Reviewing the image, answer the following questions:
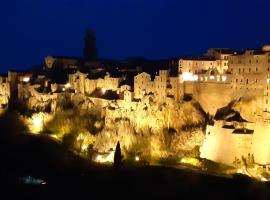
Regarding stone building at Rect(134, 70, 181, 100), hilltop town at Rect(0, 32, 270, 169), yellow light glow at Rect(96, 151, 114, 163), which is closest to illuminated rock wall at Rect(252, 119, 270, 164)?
hilltop town at Rect(0, 32, 270, 169)

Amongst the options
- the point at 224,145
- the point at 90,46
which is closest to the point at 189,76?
the point at 224,145

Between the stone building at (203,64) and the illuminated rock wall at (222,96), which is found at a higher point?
the stone building at (203,64)

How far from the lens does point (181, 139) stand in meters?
48.7

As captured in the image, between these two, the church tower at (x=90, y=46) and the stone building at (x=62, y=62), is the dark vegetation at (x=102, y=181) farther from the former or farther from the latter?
the church tower at (x=90, y=46)

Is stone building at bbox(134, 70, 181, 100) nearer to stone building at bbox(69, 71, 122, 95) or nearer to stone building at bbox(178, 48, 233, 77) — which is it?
stone building at bbox(178, 48, 233, 77)

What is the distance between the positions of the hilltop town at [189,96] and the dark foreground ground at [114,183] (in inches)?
168

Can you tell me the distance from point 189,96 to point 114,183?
1198 centimetres

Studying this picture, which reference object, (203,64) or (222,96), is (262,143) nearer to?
(222,96)

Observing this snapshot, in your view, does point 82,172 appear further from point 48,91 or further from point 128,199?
point 48,91

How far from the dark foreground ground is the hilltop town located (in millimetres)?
4279

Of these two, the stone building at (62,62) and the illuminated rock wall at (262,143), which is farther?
the stone building at (62,62)

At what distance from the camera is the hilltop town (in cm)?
4444

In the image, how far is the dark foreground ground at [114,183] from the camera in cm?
3925

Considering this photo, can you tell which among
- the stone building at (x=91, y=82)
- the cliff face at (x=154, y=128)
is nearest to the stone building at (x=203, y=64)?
the cliff face at (x=154, y=128)
